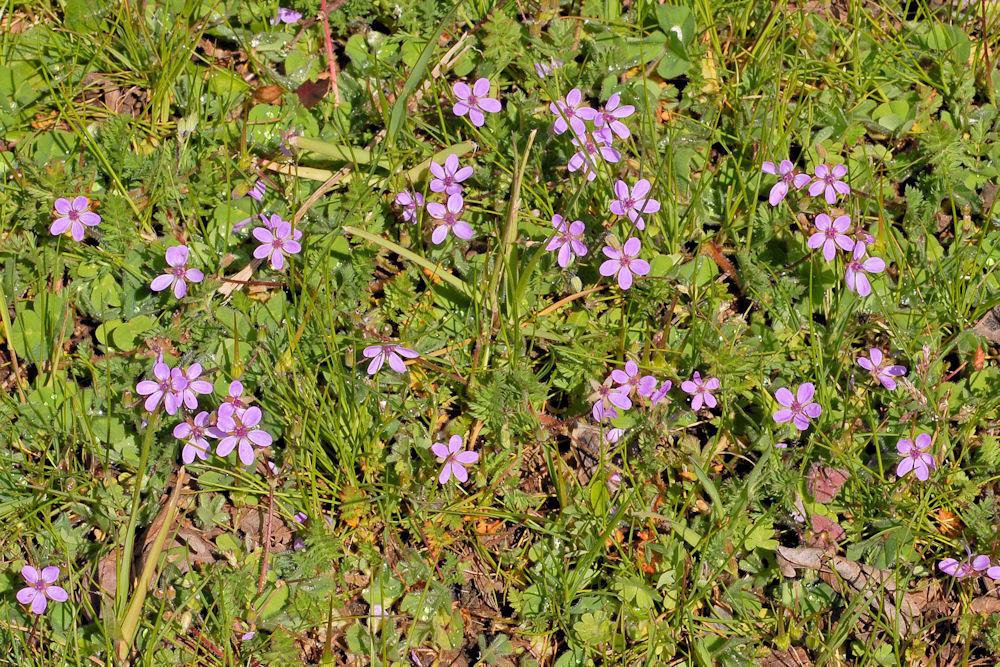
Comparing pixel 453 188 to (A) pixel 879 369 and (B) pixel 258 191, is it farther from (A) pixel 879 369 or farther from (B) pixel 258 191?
(A) pixel 879 369

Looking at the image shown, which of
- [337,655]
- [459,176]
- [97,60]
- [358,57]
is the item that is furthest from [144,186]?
[337,655]

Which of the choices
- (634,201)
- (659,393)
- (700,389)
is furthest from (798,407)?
(634,201)

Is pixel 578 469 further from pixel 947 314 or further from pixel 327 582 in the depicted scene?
pixel 947 314

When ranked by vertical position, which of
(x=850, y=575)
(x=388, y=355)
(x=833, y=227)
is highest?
(x=833, y=227)

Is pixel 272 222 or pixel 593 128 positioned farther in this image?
pixel 593 128

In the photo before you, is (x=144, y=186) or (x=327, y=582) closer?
(x=327, y=582)
